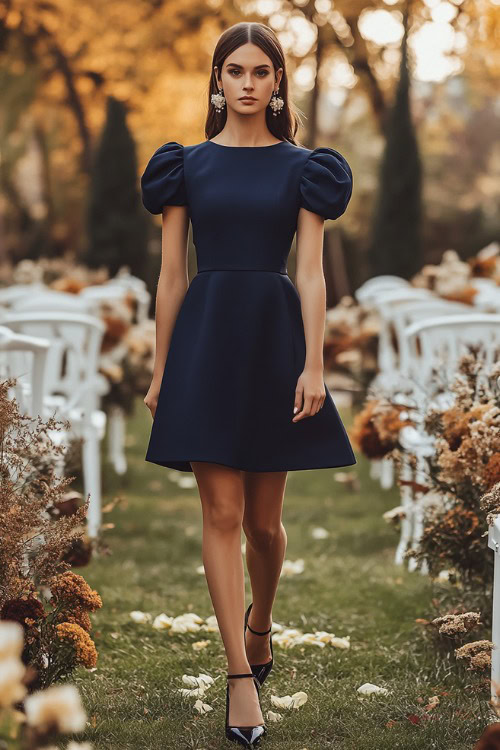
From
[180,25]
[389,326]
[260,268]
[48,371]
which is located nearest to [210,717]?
Answer: [260,268]

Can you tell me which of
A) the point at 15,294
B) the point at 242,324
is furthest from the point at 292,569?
the point at 15,294

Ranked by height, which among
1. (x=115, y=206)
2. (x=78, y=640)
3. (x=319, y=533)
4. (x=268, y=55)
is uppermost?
(x=268, y=55)

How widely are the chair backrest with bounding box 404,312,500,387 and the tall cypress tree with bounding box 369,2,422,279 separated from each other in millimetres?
8696

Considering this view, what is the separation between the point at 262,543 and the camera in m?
3.02

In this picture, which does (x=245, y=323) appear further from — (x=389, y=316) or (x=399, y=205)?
(x=399, y=205)

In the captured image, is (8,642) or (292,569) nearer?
(8,642)

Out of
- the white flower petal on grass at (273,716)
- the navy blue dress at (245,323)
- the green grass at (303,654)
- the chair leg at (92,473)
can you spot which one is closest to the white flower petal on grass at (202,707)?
the green grass at (303,654)

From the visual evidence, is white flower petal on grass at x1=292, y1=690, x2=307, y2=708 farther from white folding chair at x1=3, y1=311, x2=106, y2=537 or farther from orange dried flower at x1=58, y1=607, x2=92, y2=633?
white folding chair at x1=3, y1=311, x2=106, y2=537

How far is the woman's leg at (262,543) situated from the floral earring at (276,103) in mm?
986

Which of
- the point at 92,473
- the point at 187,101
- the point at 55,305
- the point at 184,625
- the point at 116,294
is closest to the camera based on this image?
the point at 184,625

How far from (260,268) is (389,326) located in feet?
15.3

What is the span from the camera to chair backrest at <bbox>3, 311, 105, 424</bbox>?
536 cm

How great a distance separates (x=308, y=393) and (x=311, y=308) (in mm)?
232

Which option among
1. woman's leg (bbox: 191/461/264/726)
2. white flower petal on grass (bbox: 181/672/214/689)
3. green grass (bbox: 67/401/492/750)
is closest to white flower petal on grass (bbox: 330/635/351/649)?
green grass (bbox: 67/401/492/750)
